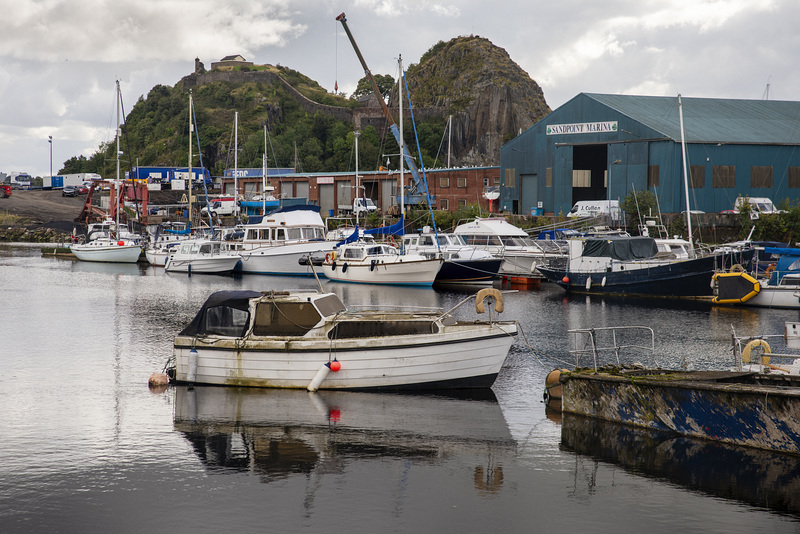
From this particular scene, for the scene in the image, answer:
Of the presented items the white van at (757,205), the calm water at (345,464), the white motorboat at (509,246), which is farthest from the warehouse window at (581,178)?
the calm water at (345,464)

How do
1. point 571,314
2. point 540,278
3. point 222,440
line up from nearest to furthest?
point 222,440 < point 571,314 < point 540,278

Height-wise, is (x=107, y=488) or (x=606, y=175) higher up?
(x=606, y=175)

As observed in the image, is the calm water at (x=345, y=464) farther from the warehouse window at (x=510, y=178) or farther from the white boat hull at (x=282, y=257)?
the warehouse window at (x=510, y=178)

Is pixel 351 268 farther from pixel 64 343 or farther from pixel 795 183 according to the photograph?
pixel 795 183

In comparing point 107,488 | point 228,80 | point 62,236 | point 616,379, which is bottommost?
point 107,488

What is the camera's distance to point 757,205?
55344 mm

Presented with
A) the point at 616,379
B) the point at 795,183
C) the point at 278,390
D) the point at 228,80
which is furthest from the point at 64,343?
the point at 228,80

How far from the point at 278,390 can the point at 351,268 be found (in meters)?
29.3

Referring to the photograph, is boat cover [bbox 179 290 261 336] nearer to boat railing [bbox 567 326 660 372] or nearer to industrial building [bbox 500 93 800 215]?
boat railing [bbox 567 326 660 372]

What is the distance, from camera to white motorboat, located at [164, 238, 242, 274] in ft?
Answer: 176

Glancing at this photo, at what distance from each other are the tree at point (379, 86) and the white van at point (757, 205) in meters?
97.7

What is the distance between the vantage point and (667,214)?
5519cm

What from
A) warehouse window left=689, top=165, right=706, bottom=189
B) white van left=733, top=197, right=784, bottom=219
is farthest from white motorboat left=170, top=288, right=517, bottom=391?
warehouse window left=689, top=165, right=706, bottom=189

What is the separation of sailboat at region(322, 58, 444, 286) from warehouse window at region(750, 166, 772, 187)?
1136 inches
